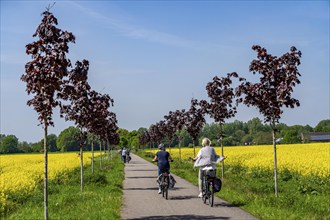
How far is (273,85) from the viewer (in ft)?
44.4

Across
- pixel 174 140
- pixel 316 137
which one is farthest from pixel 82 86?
pixel 174 140

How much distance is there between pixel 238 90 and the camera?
1427 centimetres

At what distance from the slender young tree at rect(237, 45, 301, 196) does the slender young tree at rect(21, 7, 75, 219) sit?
276 inches

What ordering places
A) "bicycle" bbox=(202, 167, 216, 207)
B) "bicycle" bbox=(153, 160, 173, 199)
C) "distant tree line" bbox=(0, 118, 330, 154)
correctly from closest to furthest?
"bicycle" bbox=(202, 167, 216, 207), "bicycle" bbox=(153, 160, 173, 199), "distant tree line" bbox=(0, 118, 330, 154)

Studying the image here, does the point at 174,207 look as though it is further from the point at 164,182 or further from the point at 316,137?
the point at 316,137

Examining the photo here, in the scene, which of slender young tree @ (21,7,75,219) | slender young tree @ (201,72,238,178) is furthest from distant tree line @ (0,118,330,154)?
slender young tree @ (21,7,75,219)

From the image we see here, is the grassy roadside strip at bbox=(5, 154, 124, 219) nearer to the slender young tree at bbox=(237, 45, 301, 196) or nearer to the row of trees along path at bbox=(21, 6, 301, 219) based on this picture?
the row of trees along path at bbox=(21, 6, 301, 219)

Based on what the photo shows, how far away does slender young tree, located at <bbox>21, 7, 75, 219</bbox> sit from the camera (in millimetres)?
8812

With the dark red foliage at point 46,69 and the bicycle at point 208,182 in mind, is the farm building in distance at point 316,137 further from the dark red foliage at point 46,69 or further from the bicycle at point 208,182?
the dark red foliage at point 46,69

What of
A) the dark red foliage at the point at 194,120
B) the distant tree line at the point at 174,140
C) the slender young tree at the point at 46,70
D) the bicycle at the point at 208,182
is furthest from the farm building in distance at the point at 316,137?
the slender young tree at the point at 46,70

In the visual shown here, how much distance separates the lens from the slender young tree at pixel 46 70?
8812mm

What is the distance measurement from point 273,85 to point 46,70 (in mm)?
7970

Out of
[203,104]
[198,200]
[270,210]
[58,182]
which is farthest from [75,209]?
[203,104]

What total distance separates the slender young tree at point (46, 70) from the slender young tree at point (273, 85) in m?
7.01
